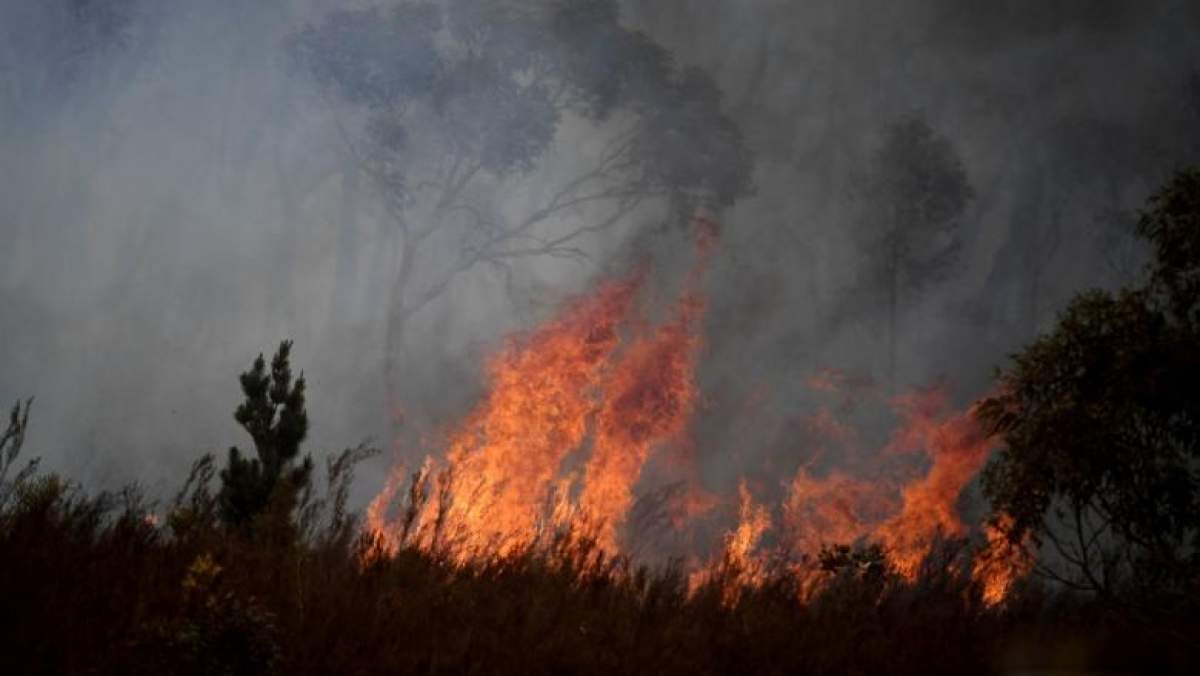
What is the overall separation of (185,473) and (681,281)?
17.7 metres

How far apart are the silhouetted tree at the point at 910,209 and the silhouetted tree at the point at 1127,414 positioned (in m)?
24.6

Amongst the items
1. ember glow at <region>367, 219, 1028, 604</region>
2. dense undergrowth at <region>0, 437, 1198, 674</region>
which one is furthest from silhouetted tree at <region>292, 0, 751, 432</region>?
dense undergrowth at <region>0, 437, 1198, 674</region>

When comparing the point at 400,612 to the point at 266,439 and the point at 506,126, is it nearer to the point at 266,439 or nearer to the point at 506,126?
the point at 266,439

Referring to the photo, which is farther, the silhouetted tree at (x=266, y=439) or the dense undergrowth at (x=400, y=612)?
the silhouetted tree at (x=266, y=439)

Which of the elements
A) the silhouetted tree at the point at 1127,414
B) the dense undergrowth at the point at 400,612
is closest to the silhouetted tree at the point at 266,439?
the dense undergrowth at the point at 400,612

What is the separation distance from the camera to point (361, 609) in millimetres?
4246

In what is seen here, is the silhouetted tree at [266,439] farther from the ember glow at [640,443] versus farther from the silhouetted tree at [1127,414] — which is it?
the silhouetted tree at [1127,414]

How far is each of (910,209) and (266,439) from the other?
1070 inches

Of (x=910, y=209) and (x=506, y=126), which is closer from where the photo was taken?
(x=506, y=126)

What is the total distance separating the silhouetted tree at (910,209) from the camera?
31.2 meters

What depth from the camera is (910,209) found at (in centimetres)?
3166

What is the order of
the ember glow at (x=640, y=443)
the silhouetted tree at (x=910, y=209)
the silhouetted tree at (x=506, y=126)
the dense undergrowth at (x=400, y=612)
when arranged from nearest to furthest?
1. the dense undergrowth at (x=400, y=612)
2. the ember glow at (x=640, y=443)
3. the silhouetted tree at (x=506, y=126)
4. the silhouetted tree at (x=910, y=209)

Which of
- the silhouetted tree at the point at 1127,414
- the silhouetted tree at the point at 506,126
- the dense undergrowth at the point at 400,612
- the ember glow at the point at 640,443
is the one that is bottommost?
the dense undergrowth at the point at 400,612

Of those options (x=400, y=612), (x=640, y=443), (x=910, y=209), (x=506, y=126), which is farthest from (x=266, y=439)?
(x=910, y=209)
